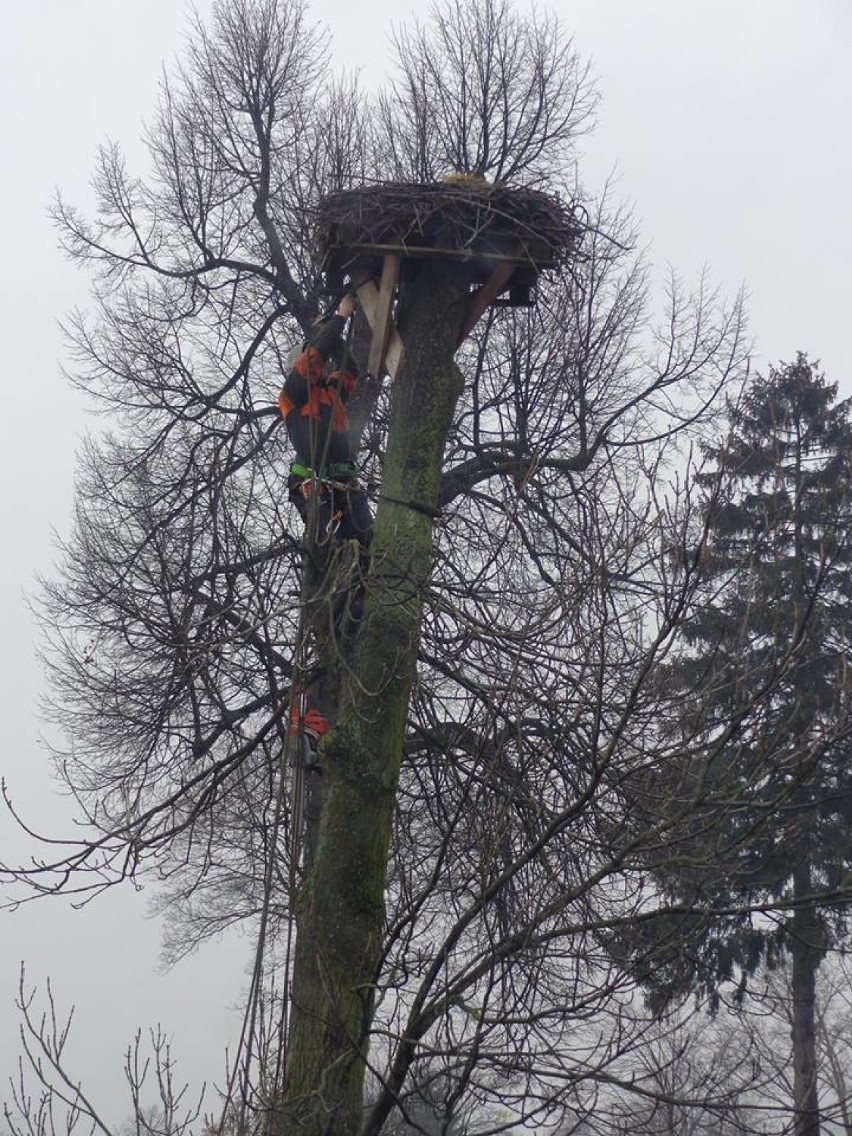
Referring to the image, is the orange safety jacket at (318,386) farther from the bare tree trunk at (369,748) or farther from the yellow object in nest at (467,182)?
the yellow object in nest at (467,182)

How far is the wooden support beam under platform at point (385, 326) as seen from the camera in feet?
22.3

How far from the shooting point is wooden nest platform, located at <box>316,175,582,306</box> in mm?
6789

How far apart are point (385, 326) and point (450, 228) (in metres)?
0.61

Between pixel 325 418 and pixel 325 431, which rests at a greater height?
pixel 325 418

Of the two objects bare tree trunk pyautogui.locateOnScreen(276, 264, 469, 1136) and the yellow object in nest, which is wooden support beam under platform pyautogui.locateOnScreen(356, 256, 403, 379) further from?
the yellow object in nest

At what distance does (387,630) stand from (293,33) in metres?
7.39

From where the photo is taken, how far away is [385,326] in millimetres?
6820

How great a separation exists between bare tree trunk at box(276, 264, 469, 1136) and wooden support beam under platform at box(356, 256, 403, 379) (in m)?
0.08

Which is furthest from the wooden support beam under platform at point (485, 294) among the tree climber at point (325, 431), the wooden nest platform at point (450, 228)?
the tree climber at point (325, 431)

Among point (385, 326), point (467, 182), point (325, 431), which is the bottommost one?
point (325, 431)

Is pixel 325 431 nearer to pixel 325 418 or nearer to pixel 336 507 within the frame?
pixel 325 418

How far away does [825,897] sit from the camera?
4.32 m

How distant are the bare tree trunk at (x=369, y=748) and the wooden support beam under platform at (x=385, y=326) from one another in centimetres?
8

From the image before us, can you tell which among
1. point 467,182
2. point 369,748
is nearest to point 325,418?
point 467,182
